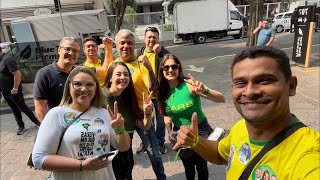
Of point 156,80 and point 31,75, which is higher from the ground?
point 156,80

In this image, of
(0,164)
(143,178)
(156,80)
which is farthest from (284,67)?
(0,164)

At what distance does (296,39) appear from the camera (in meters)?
8.67

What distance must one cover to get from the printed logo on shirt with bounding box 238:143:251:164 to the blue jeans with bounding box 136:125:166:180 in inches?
72.7

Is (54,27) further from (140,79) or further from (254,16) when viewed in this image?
(140,79)

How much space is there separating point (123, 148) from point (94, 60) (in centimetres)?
184

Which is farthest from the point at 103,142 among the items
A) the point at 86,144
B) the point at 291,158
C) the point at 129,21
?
the point at 129,21

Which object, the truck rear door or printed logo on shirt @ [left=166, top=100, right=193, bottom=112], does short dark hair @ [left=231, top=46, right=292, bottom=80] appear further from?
the truck rear door

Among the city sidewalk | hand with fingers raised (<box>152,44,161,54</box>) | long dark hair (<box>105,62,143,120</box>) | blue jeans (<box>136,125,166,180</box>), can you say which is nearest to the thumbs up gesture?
long dark hair (<box>105,62,143,120</box>)

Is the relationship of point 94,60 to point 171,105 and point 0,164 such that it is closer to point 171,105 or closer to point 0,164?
point 171,105

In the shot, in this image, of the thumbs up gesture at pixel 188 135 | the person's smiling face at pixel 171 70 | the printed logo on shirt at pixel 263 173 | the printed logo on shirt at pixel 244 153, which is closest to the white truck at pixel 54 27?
the person's smiling face at pixel 171 70

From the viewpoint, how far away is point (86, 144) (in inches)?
75.7

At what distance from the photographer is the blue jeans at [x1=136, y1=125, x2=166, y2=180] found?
316cm

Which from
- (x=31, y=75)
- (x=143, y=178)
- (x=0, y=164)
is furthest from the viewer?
(x=31, y=75)

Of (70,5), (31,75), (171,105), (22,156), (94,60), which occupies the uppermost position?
(70,5)
